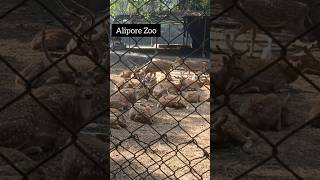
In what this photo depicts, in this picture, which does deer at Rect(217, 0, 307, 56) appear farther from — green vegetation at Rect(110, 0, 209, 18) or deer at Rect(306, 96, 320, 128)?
green vegetation at Rect(110, 0, 209, 18)

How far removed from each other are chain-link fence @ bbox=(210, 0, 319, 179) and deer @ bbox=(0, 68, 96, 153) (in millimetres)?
329

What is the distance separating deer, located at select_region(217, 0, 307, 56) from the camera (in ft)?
4.09

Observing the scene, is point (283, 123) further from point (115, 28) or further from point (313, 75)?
point (115, 28)

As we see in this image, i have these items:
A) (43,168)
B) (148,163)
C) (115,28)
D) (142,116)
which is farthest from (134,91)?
(43,168)

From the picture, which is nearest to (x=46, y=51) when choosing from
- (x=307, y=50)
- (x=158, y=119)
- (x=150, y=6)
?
(x=307, y=50)

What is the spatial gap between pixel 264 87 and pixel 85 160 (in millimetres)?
532

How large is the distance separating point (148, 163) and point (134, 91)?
2.06 m

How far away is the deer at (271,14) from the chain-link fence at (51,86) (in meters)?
0.35

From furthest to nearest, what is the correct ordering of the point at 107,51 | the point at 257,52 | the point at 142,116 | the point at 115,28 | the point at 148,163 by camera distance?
the point at 142,116, the point at 148,163, the point at 115,28, the point at 107,51, the point at 257,52

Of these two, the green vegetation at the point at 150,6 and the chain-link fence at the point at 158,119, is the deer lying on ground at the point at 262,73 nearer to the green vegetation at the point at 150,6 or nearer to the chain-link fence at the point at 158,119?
the chain-link fence at the point at 158,119

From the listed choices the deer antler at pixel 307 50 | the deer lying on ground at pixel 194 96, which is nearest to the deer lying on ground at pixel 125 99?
the deer lying on ground at pixel 194 96

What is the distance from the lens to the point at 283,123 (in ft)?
4.27

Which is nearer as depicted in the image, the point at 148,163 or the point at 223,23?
the point at 223,23

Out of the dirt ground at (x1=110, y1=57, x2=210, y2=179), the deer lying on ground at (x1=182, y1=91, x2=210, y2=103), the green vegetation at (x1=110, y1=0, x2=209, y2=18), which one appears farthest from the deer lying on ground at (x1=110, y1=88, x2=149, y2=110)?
the green vegetation at (x1=110, y1=0, x2=209, y2=18)
